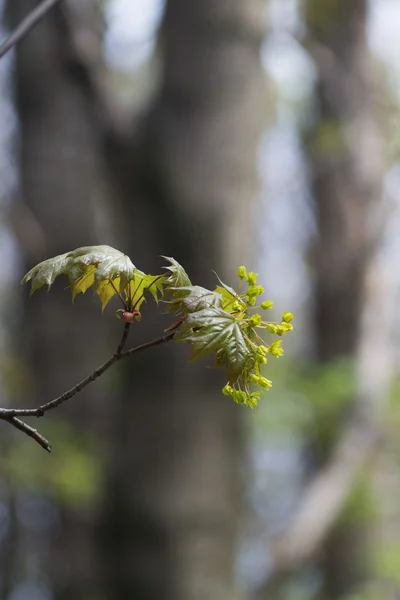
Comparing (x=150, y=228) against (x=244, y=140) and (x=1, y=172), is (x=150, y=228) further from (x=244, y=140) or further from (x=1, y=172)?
(x=1, y=172)

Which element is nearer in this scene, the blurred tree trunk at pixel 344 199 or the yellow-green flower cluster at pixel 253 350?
the yellow-green flower cluster at pixel 253 350

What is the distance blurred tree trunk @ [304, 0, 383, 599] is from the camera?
3.85 meters

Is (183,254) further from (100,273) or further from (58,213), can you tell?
(100,273)

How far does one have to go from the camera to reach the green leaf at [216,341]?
0.65 meters

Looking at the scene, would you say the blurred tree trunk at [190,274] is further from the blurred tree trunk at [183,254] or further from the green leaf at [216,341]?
the green leaf at [216,341]

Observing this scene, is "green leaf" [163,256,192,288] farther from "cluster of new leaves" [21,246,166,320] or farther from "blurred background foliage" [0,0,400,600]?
"blurred background foliage" [0,0,400,600]

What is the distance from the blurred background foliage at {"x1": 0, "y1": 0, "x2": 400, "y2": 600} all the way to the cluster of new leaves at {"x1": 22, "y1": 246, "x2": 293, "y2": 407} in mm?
1824

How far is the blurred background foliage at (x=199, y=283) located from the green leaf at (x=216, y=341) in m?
1.91

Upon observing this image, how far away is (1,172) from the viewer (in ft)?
15.1

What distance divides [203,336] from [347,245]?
3.93 meters

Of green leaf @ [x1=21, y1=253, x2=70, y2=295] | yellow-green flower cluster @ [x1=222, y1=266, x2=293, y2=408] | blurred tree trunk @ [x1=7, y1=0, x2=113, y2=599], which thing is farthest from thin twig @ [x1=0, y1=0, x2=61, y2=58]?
blurred tree trunk @ [x1=7, y1=0, x2=113, y2=599]

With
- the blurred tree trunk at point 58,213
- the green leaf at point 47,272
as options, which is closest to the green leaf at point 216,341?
the green leaf at point 47,272

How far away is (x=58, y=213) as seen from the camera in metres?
3.64

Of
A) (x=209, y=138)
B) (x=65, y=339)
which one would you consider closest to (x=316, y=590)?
(x=65, y=339)
